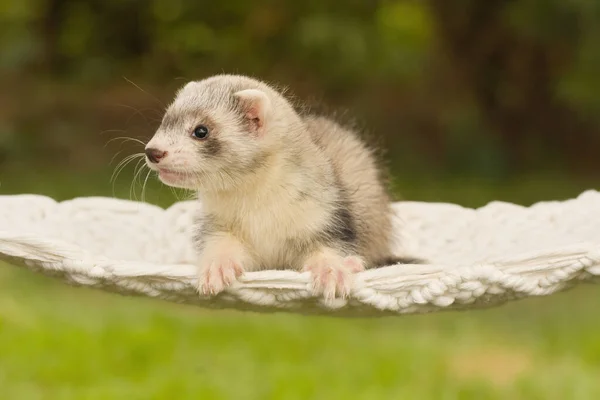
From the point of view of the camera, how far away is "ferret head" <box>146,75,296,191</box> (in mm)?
2803

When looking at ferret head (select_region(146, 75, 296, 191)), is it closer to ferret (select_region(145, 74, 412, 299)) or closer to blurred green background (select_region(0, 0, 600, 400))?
ferret (select_region(145, 74, 412, 299))

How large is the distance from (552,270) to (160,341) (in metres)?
3.13

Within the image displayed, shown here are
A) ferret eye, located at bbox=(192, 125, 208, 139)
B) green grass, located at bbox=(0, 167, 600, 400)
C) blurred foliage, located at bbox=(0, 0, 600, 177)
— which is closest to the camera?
ferret eye, located at bbox=(192, 125, 208, 139)

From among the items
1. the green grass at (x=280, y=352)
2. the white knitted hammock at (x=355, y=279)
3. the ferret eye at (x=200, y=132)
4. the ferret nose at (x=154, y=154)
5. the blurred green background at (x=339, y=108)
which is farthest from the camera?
the blurred green background at (x=339, y=108)

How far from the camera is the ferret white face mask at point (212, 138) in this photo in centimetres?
280

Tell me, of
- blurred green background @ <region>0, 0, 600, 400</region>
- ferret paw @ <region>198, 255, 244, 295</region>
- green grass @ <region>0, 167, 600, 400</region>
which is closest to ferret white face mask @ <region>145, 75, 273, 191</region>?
ferret paw @ <region>198, 255, 244, 295</region>

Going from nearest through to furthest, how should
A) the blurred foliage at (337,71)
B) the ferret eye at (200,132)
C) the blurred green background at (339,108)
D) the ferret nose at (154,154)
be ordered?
the ferret nose at (154,154)
the ferret eye at (200,132)
the blurred green background at (339,108)
the blurred foliage at (337,71)

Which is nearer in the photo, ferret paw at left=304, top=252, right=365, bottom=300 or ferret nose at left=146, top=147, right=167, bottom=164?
ferret paw at left=304, top=252, right=365, bottom=300

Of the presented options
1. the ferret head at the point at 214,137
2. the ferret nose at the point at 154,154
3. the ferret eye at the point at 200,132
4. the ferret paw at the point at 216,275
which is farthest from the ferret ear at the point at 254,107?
the ferret paw at the point at 216,275

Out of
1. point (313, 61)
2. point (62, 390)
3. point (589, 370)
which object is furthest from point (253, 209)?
point (313, 61)

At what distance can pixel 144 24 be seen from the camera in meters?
9.51

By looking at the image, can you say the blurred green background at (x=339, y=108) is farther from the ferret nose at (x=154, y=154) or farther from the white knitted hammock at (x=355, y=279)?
the ferret nose at (x=154, y=154)

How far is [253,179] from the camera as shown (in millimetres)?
2982

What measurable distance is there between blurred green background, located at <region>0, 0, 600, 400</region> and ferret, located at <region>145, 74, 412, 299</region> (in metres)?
2.13
